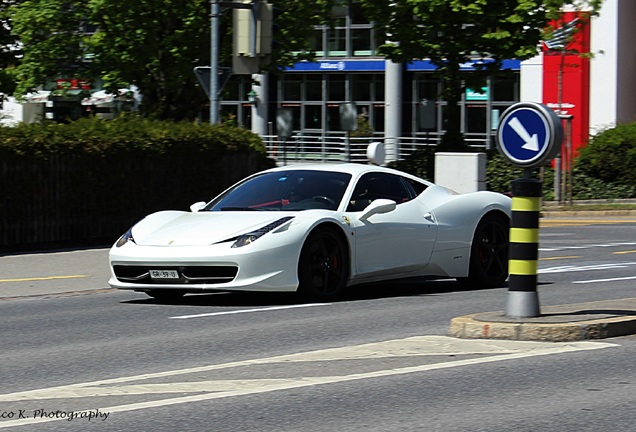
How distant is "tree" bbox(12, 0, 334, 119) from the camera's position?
32750 mm

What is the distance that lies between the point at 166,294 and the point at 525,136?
437 centimetres

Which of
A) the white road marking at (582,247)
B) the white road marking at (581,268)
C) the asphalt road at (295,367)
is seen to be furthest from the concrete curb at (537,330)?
the white road marking at (582,247)

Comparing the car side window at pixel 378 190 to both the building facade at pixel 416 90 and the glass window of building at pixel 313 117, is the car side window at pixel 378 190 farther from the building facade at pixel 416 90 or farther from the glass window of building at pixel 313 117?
the glass window of building at pixel 313 117

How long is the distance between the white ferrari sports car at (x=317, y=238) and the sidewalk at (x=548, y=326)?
8.04 feet

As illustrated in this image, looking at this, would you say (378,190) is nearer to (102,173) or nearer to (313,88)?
(102,173)

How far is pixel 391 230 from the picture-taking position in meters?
12.9

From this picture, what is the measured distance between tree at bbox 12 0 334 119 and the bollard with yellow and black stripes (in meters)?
22.1

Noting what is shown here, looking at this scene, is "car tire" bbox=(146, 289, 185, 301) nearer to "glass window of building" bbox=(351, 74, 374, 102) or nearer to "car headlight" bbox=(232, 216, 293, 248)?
"car headlight" bbox=(232, 216, 293, 248)

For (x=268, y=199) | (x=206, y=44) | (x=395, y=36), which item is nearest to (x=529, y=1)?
(x=395, y=36)

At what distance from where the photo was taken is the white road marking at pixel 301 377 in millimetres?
7145

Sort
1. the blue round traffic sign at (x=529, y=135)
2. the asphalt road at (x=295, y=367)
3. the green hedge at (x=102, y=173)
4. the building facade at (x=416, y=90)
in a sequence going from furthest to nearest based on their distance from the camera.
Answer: the building facade at (x=416, y=90), the green hedge at (x=102, y=173), the blue round traffic sign at (x=529, y=135), the asphalt road at (x=295, y=367)

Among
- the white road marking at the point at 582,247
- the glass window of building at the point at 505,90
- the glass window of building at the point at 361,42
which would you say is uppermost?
the glass window of building at the point at 361,42

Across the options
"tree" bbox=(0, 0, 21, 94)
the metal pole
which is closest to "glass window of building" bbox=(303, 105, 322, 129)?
"tree" bbox=(0, 0, 21, 94)

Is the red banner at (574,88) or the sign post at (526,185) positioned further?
the red banner at (574,88)
